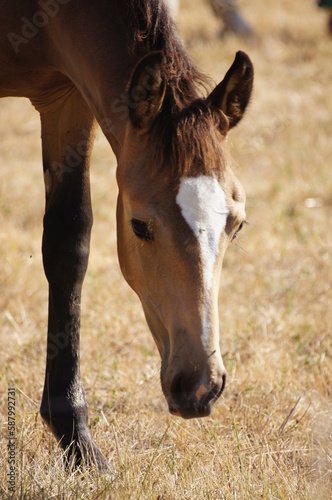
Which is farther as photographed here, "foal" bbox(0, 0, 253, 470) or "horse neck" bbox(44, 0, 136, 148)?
"horse neck" bbox(44, 0, 136, 148)

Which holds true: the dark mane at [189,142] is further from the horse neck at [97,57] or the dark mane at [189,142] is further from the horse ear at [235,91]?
the horse neck at [97,57]

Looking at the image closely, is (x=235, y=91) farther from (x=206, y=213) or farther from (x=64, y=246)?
(x=64, y=246)

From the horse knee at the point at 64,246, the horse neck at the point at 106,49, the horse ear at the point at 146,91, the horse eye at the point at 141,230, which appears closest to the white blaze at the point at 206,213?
the horse eye at the point at 141,230

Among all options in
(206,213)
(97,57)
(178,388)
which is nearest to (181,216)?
(206,213)

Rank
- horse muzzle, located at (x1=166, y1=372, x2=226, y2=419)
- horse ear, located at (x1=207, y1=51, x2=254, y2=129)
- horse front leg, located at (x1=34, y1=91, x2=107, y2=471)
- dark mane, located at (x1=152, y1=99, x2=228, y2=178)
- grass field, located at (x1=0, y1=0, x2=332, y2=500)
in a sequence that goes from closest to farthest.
Answer: horse muzzle, located at (x1=166, y1=372, x2=226, y2=419), dark mane, located at (x1=152, y1=99, x2=228, y2=178), horse ear, located at (x1=207, y1=51, x2=254, y2=129), grass field, located at (x1=0, y1=0, x2=332, y2=500), horse front leg, located at (x1=34, y1=91, x2=107, y2=471)

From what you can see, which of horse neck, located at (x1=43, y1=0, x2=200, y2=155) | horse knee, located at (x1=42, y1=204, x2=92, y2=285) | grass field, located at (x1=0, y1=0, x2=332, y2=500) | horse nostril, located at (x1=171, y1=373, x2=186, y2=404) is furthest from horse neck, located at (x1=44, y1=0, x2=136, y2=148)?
horse nostril, located at (x1=171, y1=373, x2=186, y2=404)

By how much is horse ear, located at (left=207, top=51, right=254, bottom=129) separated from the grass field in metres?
0.21

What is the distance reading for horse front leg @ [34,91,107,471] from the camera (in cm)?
319

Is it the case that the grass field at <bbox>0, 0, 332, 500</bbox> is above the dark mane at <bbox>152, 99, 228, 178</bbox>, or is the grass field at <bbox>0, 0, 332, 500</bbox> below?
below

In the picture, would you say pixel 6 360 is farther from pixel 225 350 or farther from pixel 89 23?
pixel 89 23

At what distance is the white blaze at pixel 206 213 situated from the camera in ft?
7.45

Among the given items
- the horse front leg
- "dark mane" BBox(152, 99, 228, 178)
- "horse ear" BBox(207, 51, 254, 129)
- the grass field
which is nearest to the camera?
"dark mane" BBox(152, 99, 228, 178)

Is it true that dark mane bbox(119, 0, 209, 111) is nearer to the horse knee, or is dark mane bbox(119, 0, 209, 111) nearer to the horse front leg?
the horse front leg

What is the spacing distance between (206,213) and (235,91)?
55cm
